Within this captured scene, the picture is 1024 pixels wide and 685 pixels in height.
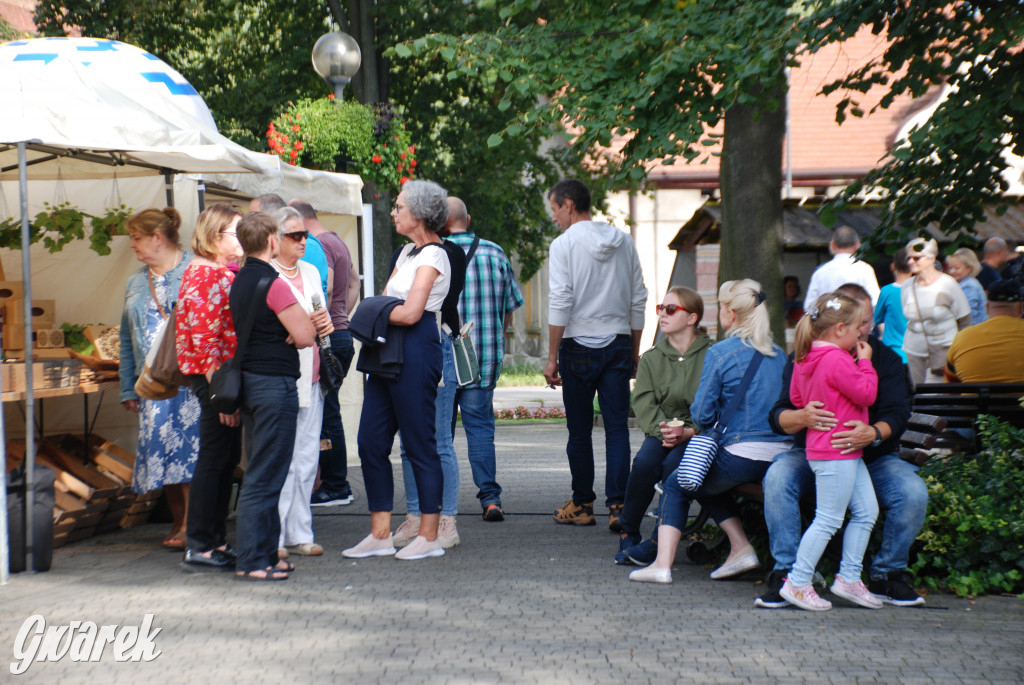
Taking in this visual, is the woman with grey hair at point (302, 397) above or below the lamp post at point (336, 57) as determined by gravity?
below

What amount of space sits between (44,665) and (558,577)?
2457 millimetres

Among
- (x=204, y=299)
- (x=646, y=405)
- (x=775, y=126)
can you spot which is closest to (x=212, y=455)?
(x=204, y=299)

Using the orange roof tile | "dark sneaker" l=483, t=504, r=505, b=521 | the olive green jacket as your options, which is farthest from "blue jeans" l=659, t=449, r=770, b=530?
the orange roof tile

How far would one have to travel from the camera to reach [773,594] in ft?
17.3

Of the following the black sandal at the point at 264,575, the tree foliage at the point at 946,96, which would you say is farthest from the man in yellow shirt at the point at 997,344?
the black sandal at the point at 264,575

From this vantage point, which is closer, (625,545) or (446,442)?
(625,545)

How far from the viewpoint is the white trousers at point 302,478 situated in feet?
20.9

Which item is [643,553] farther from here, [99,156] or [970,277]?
[970,277]

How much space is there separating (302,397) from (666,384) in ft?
6.40

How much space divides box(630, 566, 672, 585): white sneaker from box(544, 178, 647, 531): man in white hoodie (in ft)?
4.22

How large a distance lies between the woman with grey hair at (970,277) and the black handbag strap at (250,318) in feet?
22.7

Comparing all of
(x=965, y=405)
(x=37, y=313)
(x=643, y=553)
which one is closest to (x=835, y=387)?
(x=643, y=553)

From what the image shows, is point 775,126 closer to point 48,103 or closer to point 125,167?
point 125,167

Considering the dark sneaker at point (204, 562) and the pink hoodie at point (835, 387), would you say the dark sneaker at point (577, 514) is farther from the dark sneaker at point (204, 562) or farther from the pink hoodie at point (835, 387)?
the pink hoodie at point (835, 387)
